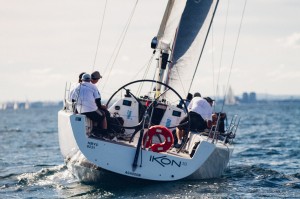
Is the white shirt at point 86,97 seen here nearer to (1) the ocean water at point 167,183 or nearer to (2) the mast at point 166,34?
(1) the ocean water at point 167,183

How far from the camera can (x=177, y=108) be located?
13.3 metres

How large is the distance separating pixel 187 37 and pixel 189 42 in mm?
166

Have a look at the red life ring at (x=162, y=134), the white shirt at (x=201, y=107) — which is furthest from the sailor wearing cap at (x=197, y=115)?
the red life ring at (x=162, y=134)

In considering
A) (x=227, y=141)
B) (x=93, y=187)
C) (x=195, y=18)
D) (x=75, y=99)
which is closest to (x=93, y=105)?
(x=75, y=99)

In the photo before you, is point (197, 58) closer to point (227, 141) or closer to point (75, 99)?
point (227, 141)

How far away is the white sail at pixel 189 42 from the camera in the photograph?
14711 millimetres

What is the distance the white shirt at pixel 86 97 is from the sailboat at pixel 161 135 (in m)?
0.18

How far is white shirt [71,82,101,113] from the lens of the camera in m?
11.3

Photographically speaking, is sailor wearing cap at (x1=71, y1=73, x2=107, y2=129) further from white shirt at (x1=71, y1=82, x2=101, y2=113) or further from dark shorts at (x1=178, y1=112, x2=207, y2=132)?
dark shorts at (x1=178, y1=112, x2=207, y2=132)

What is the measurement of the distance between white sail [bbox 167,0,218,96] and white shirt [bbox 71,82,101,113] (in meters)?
3.61

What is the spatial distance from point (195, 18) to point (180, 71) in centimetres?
132

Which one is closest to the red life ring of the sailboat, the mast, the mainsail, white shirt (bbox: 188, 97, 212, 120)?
the sailboat

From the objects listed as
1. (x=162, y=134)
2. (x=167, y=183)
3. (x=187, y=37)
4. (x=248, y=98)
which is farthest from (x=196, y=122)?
(x=248, y=98)

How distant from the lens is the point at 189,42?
1491 cm
